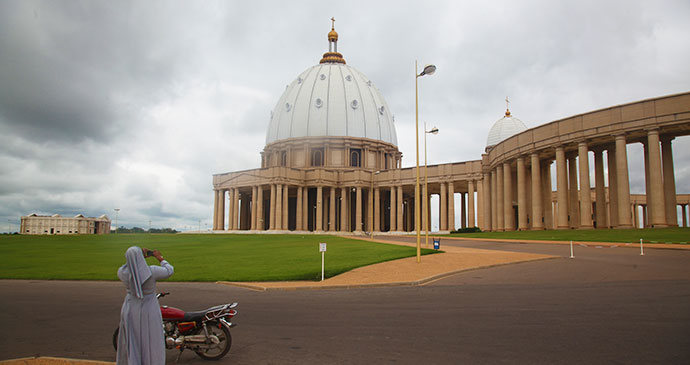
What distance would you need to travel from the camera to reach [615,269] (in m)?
17.4

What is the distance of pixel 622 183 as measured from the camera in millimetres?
40344

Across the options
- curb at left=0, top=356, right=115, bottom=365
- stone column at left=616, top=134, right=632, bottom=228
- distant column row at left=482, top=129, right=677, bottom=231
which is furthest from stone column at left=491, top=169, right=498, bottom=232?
curb at left=0, top=356, right=115, bottom=365

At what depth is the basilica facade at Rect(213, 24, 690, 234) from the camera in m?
40.7

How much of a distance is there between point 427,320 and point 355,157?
8250cm

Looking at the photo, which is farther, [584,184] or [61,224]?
[61,224]

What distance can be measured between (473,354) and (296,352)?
9.01 ft

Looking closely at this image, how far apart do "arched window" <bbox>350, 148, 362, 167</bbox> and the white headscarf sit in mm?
85367

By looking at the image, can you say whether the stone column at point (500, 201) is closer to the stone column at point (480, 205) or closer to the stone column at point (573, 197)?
the stone column at point (573, 197)

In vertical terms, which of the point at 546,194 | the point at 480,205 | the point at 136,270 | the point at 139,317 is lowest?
the point at 139,317

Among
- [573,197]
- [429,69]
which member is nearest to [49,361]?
[429,69]

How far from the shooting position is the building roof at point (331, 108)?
9156 cm

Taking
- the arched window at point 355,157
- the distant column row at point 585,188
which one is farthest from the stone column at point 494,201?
the arched window at point 355,157

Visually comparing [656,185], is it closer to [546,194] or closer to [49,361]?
[546,194]

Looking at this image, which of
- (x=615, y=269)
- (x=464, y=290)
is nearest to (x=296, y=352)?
(x=464, y=290)
